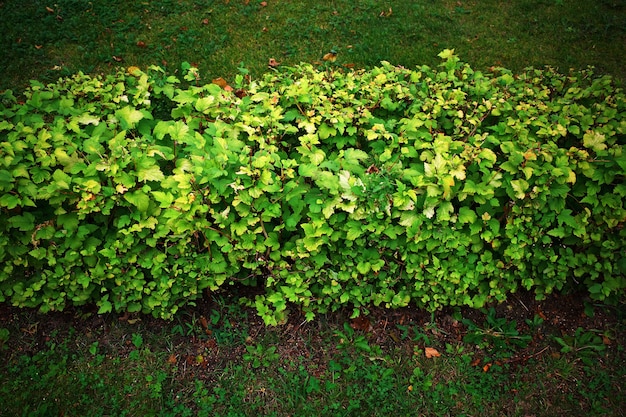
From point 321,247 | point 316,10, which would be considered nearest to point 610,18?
point 316,10

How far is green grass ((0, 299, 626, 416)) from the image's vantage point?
2.98 metres

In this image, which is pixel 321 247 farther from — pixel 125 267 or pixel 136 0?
pixel 136 0

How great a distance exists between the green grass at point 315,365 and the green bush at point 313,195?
216mm

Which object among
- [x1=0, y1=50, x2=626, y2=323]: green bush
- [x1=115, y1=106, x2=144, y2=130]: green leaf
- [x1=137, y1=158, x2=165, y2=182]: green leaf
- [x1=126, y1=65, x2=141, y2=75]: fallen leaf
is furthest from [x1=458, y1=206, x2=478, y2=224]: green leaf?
[x1=126, y1=65, x2=141, y2=75]: fallen leaf

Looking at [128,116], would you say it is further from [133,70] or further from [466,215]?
[466,215]

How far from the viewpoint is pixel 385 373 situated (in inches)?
123

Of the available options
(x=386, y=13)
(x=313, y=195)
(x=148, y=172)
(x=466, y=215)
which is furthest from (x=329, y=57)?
(x=148, y=172)

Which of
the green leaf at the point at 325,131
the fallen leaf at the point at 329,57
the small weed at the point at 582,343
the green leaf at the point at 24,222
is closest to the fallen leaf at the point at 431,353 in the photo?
the small weed at the point at 582,343

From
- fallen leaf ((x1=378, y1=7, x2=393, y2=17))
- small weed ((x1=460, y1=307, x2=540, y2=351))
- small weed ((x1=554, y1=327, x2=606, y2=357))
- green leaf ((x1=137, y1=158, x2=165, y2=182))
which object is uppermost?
green leaf ((x1=137, y1=158, x2=165, y2=182))

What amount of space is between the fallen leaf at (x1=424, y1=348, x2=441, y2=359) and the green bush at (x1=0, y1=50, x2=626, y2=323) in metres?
0.29

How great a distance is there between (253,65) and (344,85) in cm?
261

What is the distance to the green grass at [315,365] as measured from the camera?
2.98 m

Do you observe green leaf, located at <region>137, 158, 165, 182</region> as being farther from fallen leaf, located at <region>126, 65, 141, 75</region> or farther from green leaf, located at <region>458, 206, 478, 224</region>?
green leaf, located at <region>458, 206, 478, 224</region>

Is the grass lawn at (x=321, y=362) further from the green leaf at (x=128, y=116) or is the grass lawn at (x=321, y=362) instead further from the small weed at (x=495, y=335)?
the green leaf at (x=128, y=116)
